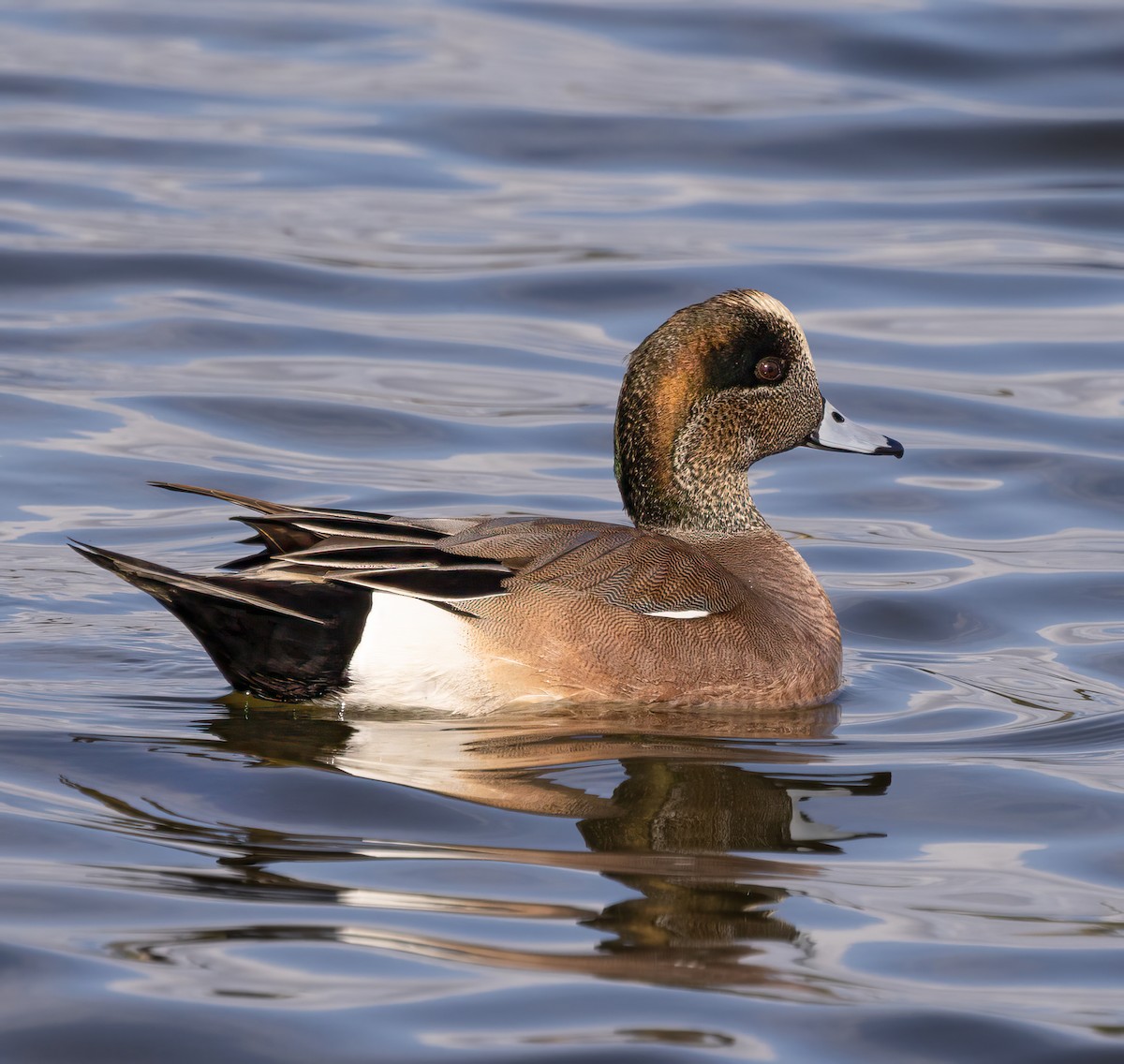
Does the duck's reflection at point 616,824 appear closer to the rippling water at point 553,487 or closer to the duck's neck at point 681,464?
the rippling water at point 553,487

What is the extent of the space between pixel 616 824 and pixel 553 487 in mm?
3206

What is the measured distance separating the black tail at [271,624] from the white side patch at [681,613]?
72 cm

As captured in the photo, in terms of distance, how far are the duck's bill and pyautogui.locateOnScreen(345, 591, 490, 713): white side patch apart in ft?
5.09

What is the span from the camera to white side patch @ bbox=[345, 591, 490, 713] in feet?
15.3

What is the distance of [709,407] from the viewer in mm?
5500

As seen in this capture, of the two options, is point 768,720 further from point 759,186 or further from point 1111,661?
point 759,186

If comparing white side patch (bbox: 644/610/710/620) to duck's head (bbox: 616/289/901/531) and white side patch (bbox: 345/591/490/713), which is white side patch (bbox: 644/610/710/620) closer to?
white side patch (bbox: 345/591/490/713)

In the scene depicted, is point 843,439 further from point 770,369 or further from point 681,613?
point 681,613

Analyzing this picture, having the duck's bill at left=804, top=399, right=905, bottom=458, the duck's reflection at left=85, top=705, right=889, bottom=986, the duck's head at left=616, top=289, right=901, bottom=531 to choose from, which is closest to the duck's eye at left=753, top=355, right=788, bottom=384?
the duck's head at left=616, top=289, right=901, bottom=531

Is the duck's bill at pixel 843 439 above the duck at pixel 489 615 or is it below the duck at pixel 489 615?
above

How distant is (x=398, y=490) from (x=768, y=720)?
8.03ft

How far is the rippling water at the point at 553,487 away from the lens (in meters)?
3.26

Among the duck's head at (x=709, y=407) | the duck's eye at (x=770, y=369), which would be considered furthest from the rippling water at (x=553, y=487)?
the duck's eye at (x=770, y=369)

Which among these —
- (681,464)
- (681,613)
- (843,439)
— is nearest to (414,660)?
(681,613)
